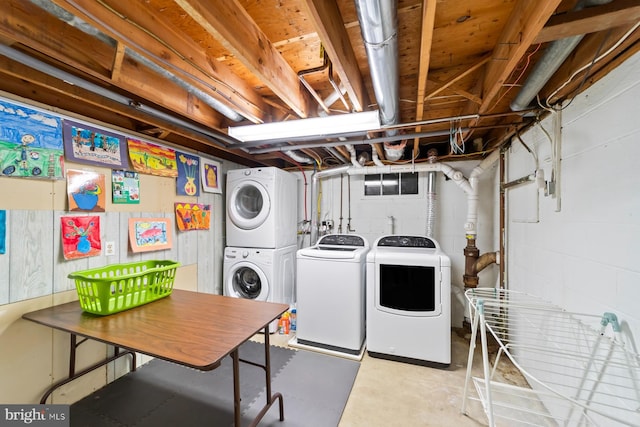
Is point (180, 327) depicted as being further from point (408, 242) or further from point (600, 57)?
point (600, 57)

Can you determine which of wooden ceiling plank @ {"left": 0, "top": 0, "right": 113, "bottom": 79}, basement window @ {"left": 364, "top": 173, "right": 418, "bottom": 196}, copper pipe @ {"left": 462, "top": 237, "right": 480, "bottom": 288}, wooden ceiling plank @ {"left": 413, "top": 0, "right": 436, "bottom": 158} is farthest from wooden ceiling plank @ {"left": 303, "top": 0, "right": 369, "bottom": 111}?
copper pipe @ {"left": 462, "top": 237, "right": 480, "bottom": 288}


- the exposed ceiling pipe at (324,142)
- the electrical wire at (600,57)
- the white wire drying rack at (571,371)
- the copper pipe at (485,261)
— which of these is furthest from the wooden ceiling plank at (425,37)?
the copper pipe at (485,261)

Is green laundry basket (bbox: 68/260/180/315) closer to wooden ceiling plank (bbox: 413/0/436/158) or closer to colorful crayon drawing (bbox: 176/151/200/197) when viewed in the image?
colorful crayon drawing (bbox: 176/151/200/197)

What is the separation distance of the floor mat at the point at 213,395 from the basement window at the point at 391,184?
206 cm

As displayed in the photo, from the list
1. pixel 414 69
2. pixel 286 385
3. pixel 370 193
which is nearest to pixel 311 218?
pixel 370 193

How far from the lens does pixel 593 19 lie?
38.6 inches

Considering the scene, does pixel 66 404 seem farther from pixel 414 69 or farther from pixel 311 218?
pixel 414 69

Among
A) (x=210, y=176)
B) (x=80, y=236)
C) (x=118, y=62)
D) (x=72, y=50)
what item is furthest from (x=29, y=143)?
(x=210, y=176)

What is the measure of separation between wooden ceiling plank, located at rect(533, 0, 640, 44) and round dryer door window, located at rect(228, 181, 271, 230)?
2.57 m

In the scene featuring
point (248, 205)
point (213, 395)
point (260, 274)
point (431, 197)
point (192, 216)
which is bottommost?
point (213, 395)

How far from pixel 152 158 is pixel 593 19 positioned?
2963mm

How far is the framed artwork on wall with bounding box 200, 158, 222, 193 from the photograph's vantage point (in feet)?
9.54

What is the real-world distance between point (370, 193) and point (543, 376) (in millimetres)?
2374

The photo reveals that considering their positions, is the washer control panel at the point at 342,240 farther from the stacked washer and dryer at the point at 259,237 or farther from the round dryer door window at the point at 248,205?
the round dryer door window at the point at 248,205
